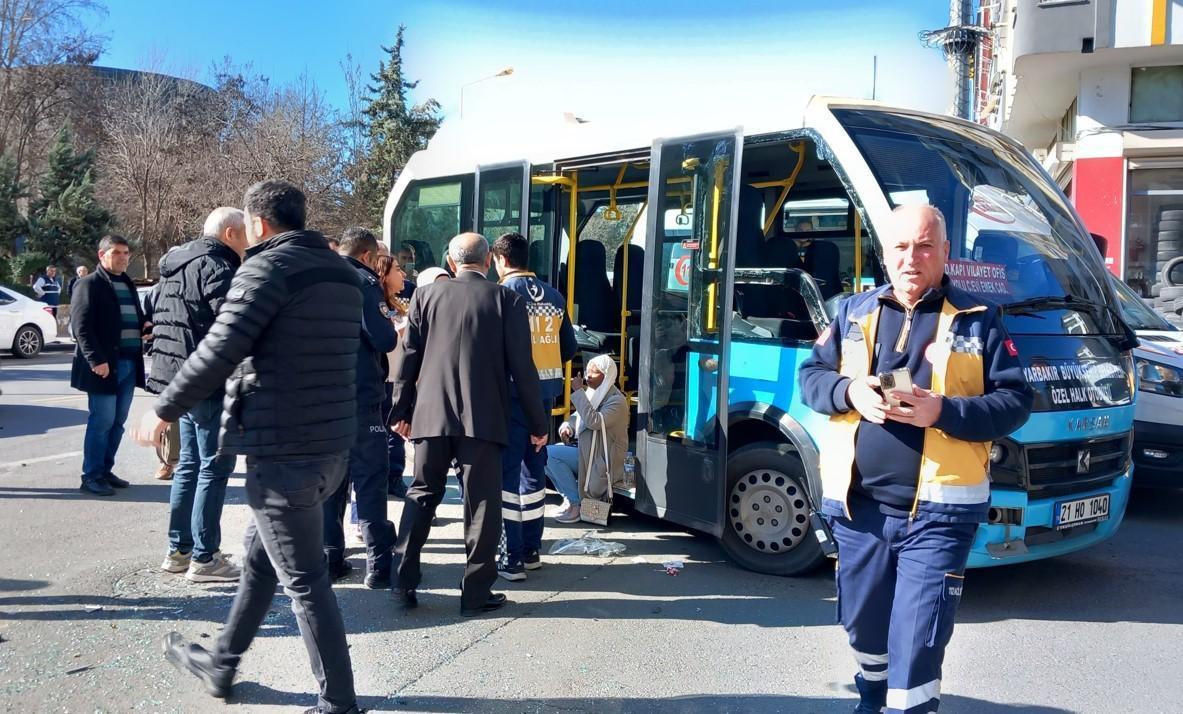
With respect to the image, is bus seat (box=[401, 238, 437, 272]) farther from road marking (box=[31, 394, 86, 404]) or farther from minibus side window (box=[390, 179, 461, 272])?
road marking (box=[31, 394, 86, 404])

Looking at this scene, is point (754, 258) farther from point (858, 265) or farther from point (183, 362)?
point (183, 362)

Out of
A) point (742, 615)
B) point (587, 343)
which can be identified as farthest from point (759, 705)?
point (587, 343)

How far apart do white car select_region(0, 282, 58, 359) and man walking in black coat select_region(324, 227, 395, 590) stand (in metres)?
16.0

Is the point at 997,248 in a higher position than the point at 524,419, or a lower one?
higher

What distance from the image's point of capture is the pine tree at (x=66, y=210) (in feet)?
104

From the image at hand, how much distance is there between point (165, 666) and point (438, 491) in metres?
1.46

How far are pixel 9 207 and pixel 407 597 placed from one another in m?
32.4

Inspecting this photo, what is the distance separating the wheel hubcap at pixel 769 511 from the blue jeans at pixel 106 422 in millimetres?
4724

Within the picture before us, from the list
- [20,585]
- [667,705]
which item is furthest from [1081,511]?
[20,585]

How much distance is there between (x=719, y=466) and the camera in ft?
18.0

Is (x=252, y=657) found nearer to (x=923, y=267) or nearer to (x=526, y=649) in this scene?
(x=526, y=649)

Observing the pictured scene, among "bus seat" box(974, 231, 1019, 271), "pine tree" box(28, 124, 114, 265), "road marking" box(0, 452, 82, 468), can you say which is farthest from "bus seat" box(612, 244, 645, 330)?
"pine tree" box(28, 124, 114, 265)

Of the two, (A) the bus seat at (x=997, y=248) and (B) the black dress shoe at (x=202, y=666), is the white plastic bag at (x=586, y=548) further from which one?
(A) the bus seat at (x=997, y=248)

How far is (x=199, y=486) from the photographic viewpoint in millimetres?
5035
